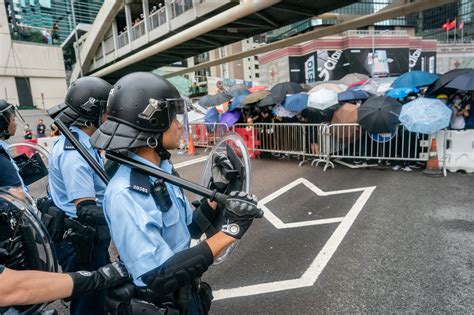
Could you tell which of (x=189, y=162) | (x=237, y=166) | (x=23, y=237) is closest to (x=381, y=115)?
(x=189, y=162)

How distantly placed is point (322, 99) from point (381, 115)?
173 centimetres

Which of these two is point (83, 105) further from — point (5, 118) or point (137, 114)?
point (137, 114)

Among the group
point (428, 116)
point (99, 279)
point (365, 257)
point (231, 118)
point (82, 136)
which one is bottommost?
point (365, 257)

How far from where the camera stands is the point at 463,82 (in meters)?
6.22

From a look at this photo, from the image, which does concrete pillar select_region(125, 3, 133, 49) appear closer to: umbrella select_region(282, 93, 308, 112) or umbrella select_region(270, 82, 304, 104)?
umbrella select_region(270, 82, 304, 104)

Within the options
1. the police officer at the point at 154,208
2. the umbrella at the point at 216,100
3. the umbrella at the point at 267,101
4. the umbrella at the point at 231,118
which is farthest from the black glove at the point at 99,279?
the umbrella at the point at 216,100

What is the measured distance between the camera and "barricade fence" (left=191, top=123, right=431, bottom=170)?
730 centimetres

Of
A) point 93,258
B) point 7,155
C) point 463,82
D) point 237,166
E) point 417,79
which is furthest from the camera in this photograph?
point 417,79

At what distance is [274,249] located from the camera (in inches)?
155

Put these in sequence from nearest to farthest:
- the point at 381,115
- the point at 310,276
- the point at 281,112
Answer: the point at 310,276, the point at 381,115, the point at 281,112

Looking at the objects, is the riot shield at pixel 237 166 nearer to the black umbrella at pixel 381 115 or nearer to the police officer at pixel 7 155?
the police officer at pixel 7 155

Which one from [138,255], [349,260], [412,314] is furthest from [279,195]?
[138,255]

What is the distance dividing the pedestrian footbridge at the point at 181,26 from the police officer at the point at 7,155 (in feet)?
30.4

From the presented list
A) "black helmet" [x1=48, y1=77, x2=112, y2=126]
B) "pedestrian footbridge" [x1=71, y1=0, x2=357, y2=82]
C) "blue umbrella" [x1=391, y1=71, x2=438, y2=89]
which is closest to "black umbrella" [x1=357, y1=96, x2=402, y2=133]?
"blue umbrella" [x1=391, y1=71, x2=438, y2=89]
